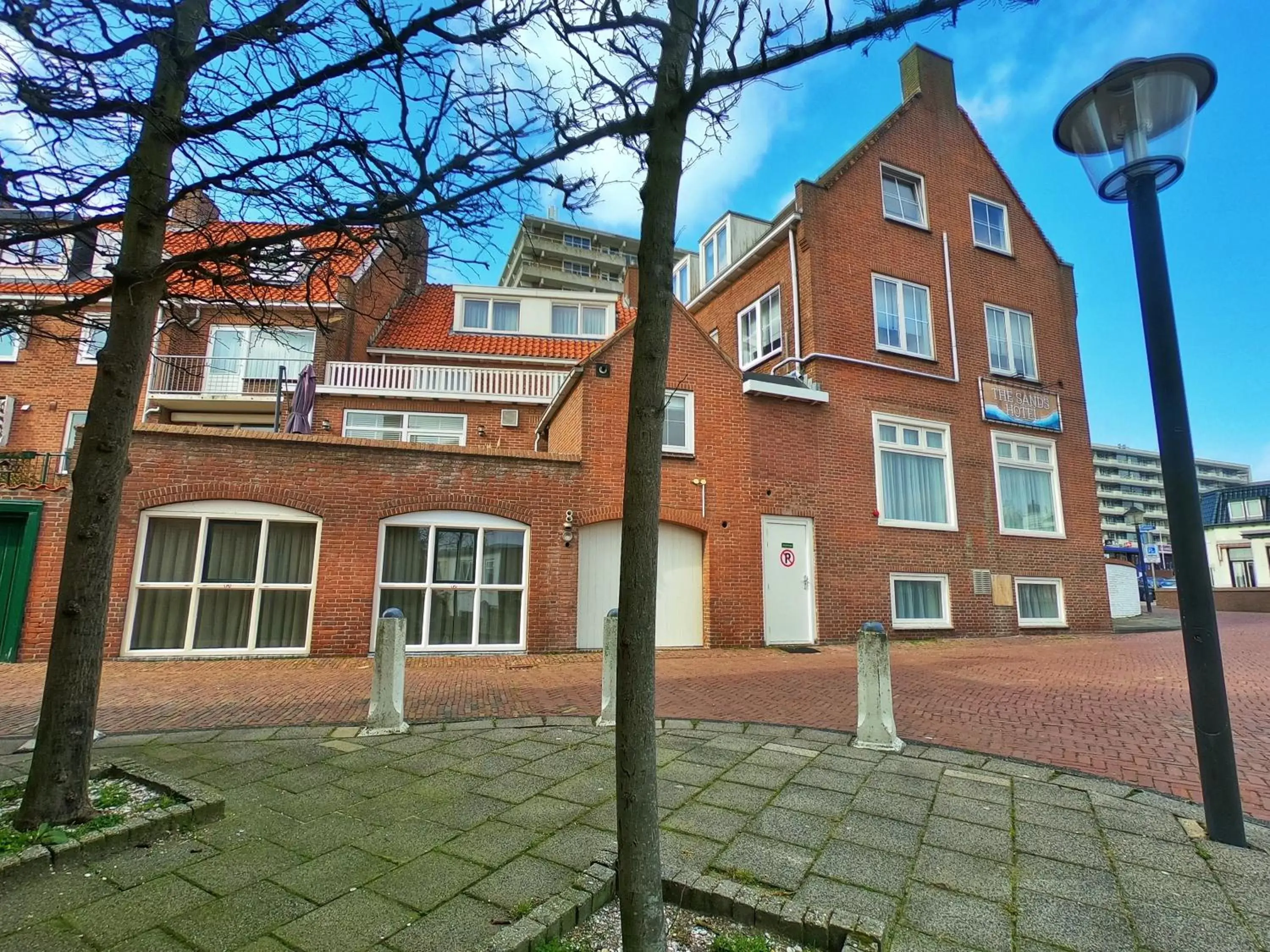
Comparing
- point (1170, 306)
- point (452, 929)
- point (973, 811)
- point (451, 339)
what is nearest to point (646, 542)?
point (452, 929)

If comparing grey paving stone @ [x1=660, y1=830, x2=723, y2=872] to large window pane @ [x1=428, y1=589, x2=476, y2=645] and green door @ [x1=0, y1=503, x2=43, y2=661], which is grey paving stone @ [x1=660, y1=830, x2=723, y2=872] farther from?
green door @ [x1=0, y1=503, x2=43, y2=661]

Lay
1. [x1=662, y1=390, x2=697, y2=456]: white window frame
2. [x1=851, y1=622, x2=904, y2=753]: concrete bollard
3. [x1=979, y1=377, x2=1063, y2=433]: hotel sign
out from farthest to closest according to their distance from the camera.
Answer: [x1=979, y1=377, x2=1063, y2=433]: hotel sign, [x1=662, y1=390, x2=697, y2=456]: white window frame, [x1=851, y1=622, x2=904, y2=753]: concrete bollard

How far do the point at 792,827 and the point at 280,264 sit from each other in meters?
4.45

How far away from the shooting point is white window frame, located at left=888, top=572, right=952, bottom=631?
13117 millimetres

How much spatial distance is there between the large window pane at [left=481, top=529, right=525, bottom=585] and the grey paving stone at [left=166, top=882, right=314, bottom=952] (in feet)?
26.7

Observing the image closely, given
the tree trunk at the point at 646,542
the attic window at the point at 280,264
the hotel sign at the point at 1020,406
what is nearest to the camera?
the tree trunk at the point at 646,542

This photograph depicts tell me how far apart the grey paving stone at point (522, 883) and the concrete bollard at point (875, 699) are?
120 inches

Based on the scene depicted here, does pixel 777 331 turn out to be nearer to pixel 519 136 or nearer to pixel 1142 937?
pixel 519 136

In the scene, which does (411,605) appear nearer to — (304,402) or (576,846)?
(304,402)

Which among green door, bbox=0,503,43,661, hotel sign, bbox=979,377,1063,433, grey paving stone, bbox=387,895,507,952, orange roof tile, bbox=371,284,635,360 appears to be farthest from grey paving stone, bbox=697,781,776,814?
orange roof tile, bbox=371,284,635,360

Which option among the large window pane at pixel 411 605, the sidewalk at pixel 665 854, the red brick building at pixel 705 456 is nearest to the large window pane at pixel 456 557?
the red brick building at pixel 705 456

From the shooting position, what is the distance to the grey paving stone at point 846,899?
256 cm

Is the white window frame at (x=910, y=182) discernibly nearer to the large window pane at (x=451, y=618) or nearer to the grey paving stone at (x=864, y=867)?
the large window pane at (x=451, y=618)

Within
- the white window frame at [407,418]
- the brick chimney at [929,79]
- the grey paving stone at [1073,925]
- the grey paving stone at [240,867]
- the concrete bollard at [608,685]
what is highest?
the brick chimney at [929,79]
